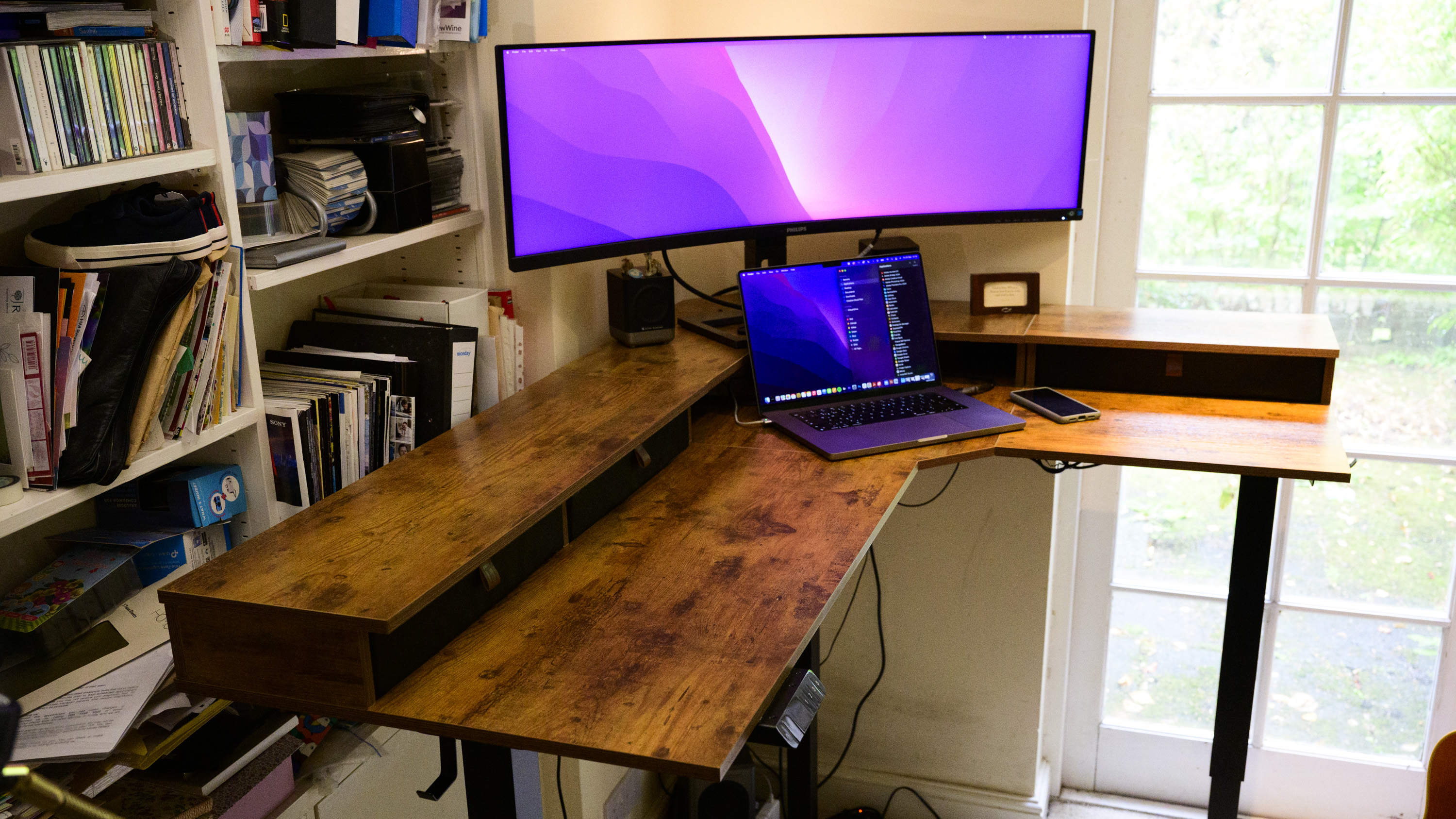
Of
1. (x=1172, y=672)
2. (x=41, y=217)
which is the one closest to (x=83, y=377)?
(x=41, y=217)

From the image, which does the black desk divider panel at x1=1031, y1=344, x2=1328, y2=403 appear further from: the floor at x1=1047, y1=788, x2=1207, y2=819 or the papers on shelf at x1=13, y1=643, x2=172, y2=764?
the papers on shelf at x1=13, y1=643, x2=172, y2=764

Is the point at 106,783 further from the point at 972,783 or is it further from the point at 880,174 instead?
the point at 972,783

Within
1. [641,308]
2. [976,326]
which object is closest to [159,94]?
[641,308]

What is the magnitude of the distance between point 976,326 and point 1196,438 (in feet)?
1.54

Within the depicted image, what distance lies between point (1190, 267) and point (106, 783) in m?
2.20

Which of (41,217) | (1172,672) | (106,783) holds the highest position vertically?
(41,217)

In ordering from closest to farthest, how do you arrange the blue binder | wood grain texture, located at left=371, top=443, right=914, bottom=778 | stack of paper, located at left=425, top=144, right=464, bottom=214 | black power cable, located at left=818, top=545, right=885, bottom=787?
wood grain texture, located at left=371, top=443, right=914, bottom=778 < the blue binder < stack of paper, located at left=425, top=144, right=464, bottom=214 < black power cable, located at left=818, top=545, right=885, bottom=787

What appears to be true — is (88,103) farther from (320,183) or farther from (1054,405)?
(1054,405)

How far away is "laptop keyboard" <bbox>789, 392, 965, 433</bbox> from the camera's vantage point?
1949mm

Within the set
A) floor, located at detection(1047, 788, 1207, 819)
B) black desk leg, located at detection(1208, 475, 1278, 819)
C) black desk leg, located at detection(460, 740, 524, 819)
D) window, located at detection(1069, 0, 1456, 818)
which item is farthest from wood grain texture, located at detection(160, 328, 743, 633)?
floor, located at detection(1047, 788, 1207, 819)

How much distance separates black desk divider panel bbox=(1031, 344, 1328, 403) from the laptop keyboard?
10.3 inches

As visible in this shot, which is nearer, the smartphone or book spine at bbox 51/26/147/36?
book spine at bbox 51/26/147/36

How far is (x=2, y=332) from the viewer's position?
47.4 inches

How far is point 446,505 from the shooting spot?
4.63 feet
